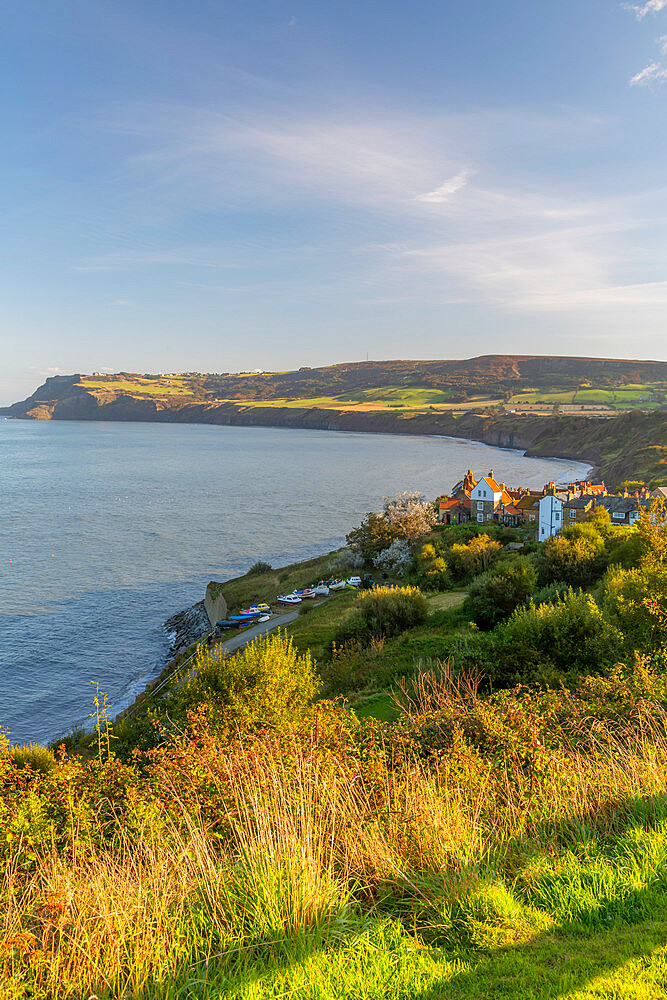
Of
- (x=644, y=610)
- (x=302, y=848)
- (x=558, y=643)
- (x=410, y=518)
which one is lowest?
(x=410, y=518)

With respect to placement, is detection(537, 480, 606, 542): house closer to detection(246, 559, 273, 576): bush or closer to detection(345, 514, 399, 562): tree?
detection(345, 514, 399, 562): tree

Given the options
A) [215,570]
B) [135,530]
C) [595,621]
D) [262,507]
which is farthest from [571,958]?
[262,507]

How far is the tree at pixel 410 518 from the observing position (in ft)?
157

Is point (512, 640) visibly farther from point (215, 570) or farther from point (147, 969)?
point (215, 570)

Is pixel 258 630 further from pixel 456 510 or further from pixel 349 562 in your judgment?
pixel 456 510

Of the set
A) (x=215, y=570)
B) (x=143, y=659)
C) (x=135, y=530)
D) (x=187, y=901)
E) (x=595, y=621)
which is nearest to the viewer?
(x=187, y=901)

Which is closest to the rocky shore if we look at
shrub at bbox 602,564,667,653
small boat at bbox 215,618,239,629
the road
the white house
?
small boat at bbox 215,618,239,629

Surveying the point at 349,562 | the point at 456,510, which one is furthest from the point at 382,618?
the point at 456,510

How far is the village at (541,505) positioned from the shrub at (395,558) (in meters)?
11.4

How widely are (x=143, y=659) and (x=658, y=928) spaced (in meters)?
34.1

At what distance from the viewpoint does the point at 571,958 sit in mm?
3785

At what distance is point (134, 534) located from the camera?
64875 mm

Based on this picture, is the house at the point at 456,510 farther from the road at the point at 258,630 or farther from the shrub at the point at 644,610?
the shrub at the point at 644,610

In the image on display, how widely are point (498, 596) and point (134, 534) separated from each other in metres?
48.9
